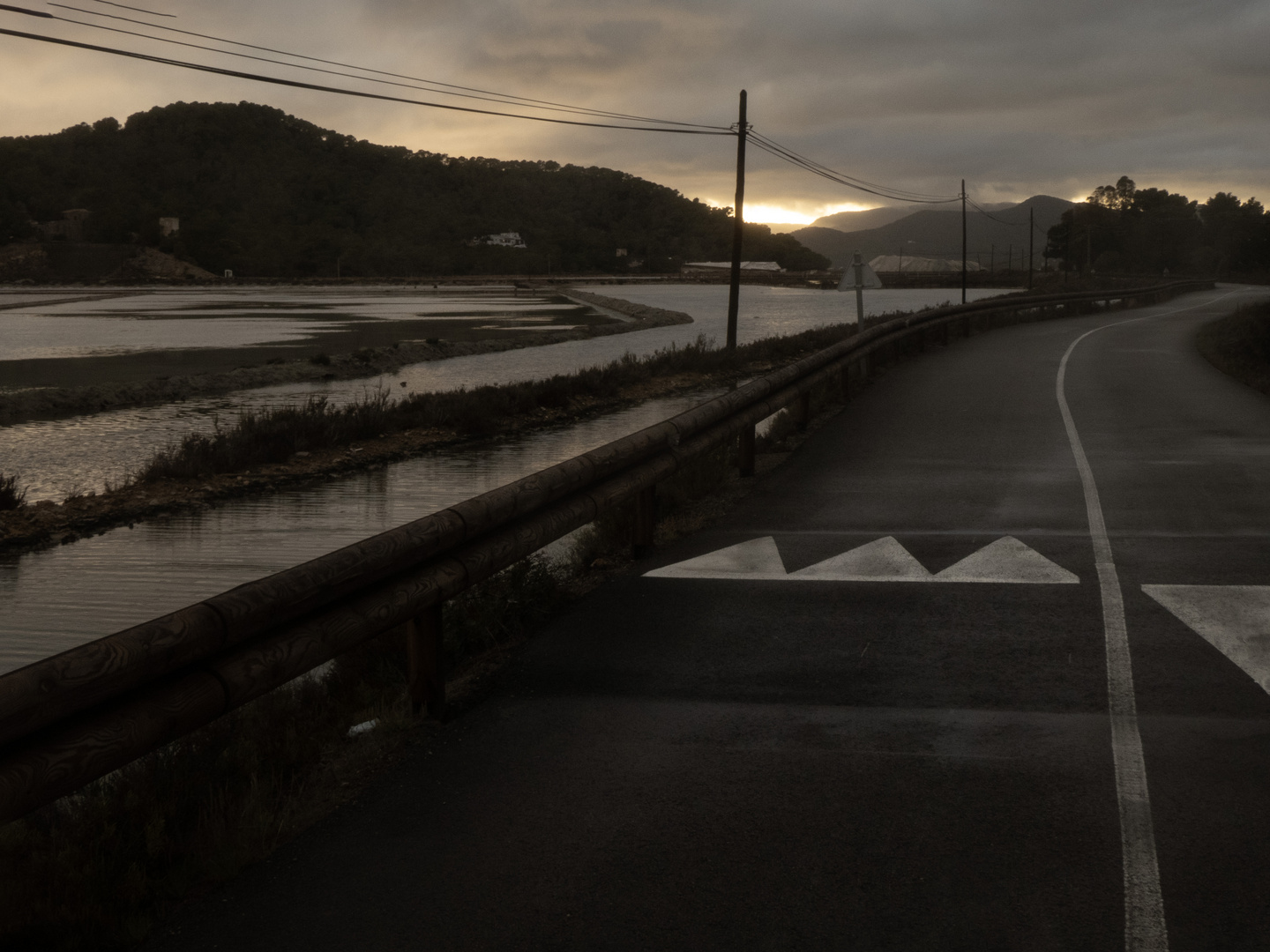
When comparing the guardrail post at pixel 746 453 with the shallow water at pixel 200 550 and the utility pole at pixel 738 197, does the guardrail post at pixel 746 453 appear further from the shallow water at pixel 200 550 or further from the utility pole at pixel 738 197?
the utility pole at pixel 738 197

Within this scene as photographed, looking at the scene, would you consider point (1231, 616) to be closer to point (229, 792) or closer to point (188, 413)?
point (229, 792)

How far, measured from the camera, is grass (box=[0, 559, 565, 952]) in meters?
3.70

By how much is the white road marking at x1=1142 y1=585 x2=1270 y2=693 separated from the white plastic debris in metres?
4.10

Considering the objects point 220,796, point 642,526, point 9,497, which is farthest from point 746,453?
point 220,796

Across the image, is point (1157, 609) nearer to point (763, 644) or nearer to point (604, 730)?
point (763, 644)

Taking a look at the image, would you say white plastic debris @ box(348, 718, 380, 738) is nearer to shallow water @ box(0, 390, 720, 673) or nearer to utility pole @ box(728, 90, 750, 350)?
shallow water @ box(0, 390, 720, 673)

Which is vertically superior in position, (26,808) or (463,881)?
(26,808)

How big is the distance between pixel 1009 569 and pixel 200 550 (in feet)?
24.8

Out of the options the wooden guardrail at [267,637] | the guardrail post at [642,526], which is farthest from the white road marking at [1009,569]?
the wooden guardrail at [267,637]

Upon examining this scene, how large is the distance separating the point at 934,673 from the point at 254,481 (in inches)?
470

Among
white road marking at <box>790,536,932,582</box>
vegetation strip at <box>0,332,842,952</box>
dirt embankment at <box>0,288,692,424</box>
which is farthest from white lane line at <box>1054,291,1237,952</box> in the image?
dirt embankment at <box>0,288,692,424</box>

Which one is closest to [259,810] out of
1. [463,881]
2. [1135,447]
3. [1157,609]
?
[463,881]

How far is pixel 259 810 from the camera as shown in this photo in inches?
172

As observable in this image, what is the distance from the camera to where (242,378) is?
32.5m
